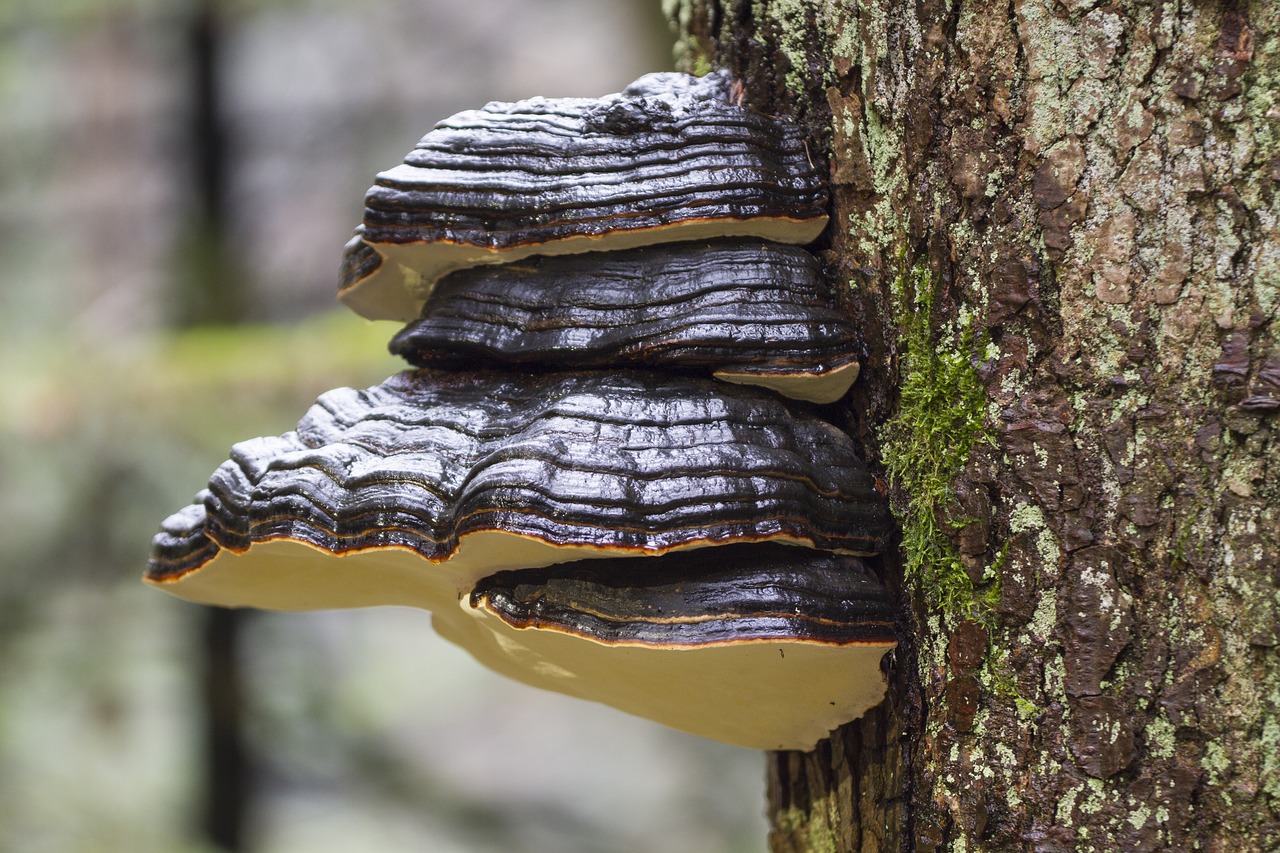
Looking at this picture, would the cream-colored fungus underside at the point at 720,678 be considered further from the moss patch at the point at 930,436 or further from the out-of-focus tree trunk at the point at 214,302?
the out-of-focus tree trunk at the point at 214,302

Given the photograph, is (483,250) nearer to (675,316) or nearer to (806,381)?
(675,316)

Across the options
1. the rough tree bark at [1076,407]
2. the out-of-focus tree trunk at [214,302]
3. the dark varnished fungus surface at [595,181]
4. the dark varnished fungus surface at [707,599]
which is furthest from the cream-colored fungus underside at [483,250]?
the out-of-focus tree trunk at [214,302]

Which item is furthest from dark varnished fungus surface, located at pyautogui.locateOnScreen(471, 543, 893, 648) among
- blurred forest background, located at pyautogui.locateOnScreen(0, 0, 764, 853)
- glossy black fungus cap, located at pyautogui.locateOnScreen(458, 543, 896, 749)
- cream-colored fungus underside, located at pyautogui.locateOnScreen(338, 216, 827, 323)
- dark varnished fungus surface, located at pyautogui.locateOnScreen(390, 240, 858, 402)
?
blurred forest background, located at pyautogui.locateOnScreen(0, 0, 764, 853)

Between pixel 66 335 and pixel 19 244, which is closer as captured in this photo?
pixel 66 335

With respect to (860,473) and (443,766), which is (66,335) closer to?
(443,766)

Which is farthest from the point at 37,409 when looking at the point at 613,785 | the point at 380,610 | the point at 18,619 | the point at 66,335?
the point at 613,785

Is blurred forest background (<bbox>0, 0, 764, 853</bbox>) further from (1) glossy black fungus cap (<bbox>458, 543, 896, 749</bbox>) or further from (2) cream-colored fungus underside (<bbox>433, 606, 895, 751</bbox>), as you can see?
(1) glossy black fungus cap (<bbox>458, 543, 896, 749</bbox>)
